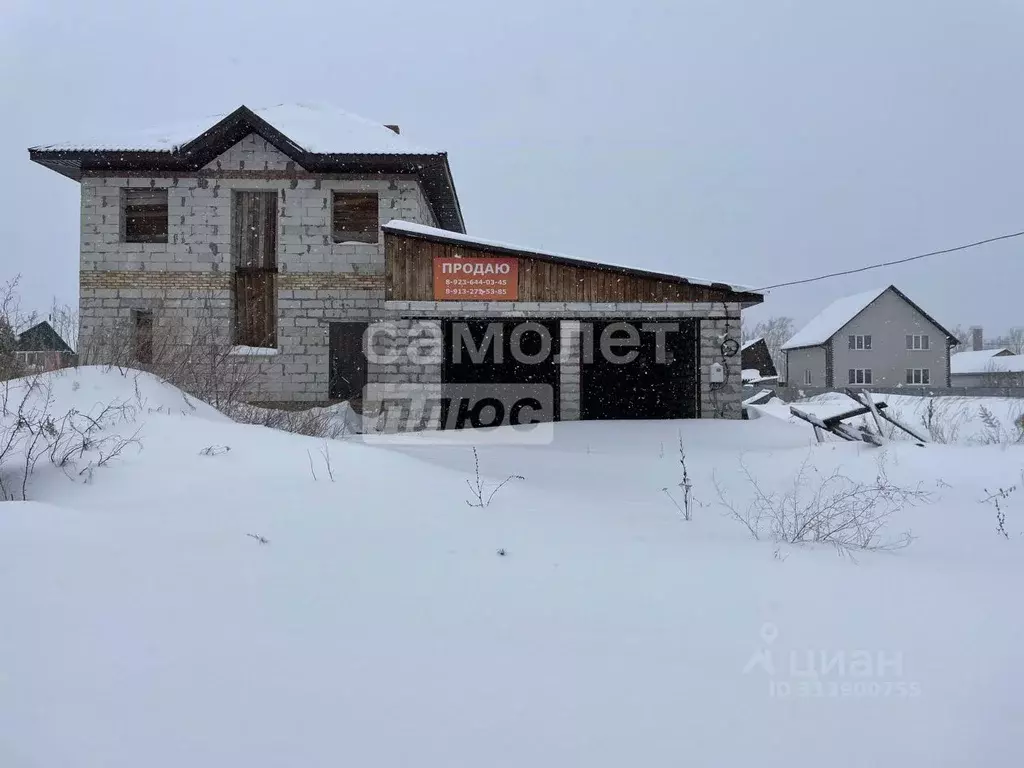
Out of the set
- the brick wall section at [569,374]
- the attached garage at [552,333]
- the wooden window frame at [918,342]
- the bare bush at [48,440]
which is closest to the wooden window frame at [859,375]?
the wooden window frame at [918,342]

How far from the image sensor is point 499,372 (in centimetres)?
1263

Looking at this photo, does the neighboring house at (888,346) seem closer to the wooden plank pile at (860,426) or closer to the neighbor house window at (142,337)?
the wooden plank pile at (860,426)

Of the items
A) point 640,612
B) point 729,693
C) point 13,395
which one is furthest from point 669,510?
point 13,395

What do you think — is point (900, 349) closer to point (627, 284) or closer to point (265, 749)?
point (627, 284)

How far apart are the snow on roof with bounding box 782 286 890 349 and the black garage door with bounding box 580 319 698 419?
95.2 feet

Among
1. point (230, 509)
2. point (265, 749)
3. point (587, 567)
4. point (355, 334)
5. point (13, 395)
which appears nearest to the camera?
point (265, 749)

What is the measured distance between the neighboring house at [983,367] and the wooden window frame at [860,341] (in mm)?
18101

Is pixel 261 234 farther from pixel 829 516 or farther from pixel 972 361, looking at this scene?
pixel 972 361

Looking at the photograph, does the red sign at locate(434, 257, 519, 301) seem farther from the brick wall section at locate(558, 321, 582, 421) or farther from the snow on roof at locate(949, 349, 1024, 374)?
the snow on roof at locate(949, 349, 1024, 374)

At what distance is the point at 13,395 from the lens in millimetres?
5633

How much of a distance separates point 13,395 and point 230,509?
3.02m

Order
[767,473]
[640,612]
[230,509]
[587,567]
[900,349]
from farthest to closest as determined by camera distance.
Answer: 1. [900,349]
2. [767,473]
3. [230,509]
4. [587,567]
5. [640,612]

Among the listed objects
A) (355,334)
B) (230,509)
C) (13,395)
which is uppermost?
(355,334)

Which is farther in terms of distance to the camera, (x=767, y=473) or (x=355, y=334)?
(x=355, y=334)
